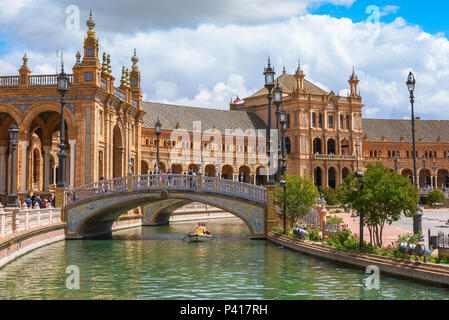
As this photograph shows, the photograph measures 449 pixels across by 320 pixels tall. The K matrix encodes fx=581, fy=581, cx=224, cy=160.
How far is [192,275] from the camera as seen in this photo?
816 inches

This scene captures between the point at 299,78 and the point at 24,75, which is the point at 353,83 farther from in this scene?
the point at 24,75

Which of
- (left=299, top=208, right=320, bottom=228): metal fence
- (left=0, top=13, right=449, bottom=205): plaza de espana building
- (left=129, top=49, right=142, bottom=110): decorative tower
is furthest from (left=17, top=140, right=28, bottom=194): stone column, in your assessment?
(left=299, top=208, right=320, bottom=228): metal fence

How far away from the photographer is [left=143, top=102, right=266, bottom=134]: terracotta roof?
8650 centimetres

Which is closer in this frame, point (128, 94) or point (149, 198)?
point (149, 198)

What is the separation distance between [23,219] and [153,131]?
57.1 m

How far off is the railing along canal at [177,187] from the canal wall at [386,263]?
7112mm

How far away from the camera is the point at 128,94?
47.2 meters

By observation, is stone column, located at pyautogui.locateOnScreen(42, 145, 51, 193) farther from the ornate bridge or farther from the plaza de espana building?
→ the ornate bridge

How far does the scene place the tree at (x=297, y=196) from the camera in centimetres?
2930
